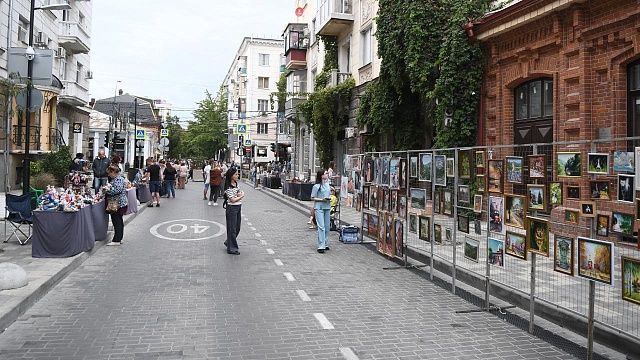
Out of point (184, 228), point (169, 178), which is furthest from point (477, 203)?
point (169, 178)

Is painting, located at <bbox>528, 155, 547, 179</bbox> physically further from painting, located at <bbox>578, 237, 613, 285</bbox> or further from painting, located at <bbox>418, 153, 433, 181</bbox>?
painting, located at <bbox>418, 153, 433, 181</bbox>

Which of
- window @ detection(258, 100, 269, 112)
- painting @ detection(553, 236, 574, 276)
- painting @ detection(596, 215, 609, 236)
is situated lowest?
painting @ detection(553, 236, 574, 276)

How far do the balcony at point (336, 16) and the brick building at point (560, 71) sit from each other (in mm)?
12658

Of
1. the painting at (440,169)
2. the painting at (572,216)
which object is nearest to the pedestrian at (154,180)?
the painting at (440,169)

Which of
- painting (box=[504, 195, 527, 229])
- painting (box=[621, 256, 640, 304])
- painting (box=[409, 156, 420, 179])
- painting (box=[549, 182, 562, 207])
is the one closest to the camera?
painting (box=[621, 256, 640, 304])

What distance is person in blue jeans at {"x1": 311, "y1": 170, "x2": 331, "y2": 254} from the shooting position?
38.7 feet

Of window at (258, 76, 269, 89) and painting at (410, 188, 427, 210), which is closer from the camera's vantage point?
painting at (410, 188, 427, 210)

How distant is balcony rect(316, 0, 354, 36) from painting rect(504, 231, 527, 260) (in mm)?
21944

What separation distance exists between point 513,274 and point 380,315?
240cm

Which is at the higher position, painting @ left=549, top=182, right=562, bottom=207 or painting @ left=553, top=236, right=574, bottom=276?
painting @ left=549, top=182, right=562, bottom=207

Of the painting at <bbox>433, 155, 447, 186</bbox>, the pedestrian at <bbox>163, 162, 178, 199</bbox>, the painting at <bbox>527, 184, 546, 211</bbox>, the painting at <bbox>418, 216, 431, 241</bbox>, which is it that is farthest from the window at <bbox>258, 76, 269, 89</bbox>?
the painting at <bbox>527, 184, 546, 211</bbox>

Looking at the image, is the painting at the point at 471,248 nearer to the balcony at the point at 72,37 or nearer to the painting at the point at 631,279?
the painting at the point at 631,279

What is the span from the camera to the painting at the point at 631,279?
4.85 metres

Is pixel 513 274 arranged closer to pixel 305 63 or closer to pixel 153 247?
pixel 153 247
